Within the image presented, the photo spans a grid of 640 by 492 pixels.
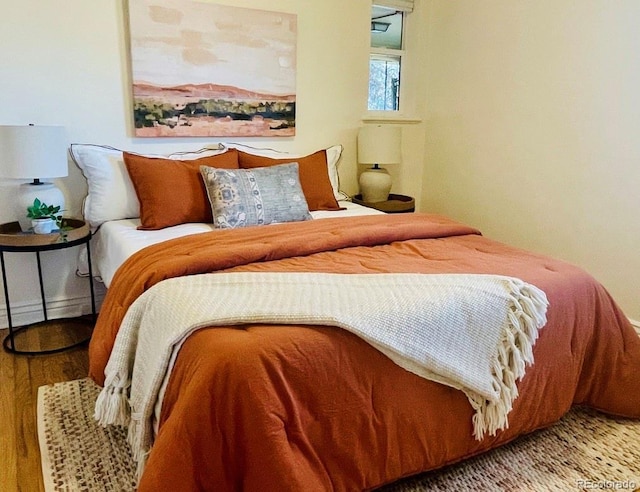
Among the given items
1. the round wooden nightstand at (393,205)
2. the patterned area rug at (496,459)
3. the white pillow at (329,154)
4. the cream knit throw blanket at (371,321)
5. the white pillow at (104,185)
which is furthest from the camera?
the round wooden nightstand at (393,205)

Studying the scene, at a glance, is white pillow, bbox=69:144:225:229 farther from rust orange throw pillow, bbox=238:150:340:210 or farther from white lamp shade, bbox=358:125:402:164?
white lamp shade, bbox=358:125:402:164

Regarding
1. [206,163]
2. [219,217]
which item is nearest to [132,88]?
[206,163]

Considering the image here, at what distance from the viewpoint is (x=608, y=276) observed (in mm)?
2889

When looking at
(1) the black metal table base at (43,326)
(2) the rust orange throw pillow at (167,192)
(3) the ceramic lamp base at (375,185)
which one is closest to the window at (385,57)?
(3) the ceramic lamp base at (375,185)

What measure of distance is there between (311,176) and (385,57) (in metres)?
1.48

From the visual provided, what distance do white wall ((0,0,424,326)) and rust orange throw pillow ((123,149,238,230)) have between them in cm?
38

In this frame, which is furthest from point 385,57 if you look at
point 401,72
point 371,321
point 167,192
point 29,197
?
point 371,321

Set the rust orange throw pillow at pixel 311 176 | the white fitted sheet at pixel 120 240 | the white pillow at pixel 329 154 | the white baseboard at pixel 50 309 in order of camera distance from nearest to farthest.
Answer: the white fitted sheet at pixel 120 240, the white baseboard at pixel 50 309, the rust orange throw pillow at pixel 311 176, the white pillow at pixel 329 154

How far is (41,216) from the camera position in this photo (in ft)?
8.00

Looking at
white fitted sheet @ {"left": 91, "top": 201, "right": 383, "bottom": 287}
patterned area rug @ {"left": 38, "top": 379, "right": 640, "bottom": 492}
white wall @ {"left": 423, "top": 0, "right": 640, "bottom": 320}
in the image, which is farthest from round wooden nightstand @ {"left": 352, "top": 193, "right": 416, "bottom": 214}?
patterned area rug @ {"left": 38, "top": 379, "right": 640, "bottom": 492}

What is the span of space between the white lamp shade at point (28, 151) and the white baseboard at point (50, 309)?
0.81 metres

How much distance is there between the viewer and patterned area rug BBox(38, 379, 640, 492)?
1.68m

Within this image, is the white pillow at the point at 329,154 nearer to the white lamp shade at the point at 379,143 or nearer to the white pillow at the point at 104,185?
the white lamp shade at the point at 379,143

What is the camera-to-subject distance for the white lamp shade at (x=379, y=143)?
352 cm
